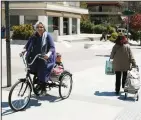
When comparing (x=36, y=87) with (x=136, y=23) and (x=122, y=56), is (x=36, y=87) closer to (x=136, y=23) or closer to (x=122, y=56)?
(x=122, y=56)

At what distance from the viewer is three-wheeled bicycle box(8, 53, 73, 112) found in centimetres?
741

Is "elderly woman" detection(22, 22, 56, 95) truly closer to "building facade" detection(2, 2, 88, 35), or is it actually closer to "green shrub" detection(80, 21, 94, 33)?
"building facade" detection(2, 2, 88, 35)

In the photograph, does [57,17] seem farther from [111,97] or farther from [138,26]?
[111,97]

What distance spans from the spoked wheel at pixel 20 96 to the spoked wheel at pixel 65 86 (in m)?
1.04

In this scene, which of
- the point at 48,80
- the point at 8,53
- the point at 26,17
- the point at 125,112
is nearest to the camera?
the point at 125,112

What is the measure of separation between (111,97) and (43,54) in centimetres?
210

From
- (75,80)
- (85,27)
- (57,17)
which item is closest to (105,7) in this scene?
(85,27)

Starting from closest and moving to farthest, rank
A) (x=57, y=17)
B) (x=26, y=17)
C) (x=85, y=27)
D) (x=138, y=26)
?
(x=138, y=26) → (x=26, y=17) → (x=57, y=17) → (x=85, y=27)

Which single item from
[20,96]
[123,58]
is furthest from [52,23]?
[20,96]

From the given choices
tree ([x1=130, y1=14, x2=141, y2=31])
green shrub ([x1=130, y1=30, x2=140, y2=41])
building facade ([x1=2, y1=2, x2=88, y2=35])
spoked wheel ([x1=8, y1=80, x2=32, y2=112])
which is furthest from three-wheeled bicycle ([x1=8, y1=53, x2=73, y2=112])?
building facade ([x1=2, y1=2, x2=88, y2=35])

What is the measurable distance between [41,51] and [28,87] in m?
0.82

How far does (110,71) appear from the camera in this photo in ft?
33.2

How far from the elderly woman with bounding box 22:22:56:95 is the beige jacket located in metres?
1.81

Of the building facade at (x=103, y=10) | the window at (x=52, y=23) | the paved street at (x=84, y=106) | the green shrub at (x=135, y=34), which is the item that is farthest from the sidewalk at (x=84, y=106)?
the building facade at (x=103, y=10)
